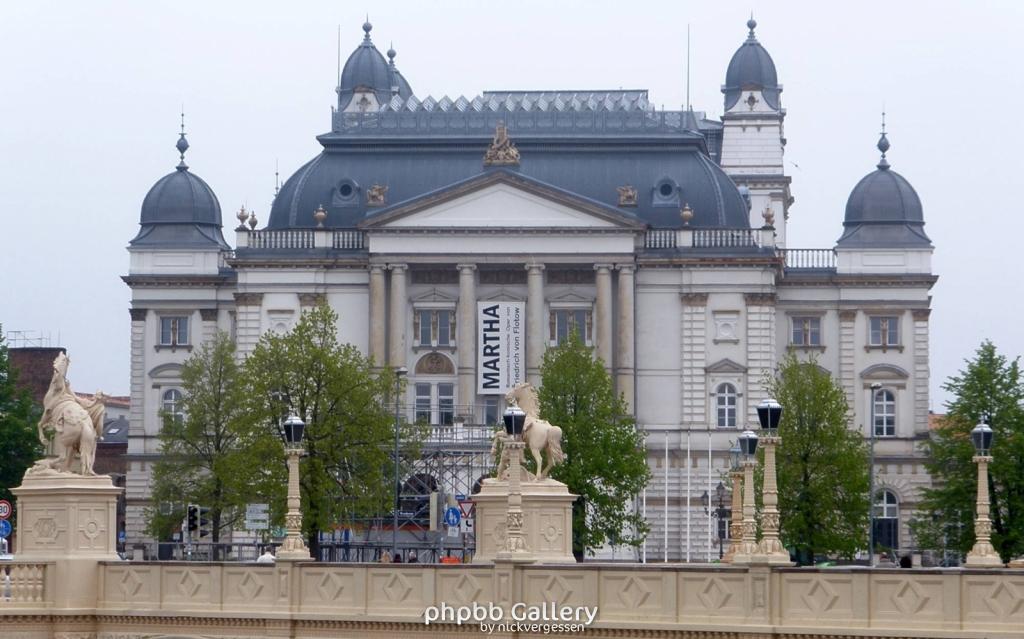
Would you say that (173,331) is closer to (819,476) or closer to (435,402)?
(435,402)

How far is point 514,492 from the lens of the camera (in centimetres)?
5231

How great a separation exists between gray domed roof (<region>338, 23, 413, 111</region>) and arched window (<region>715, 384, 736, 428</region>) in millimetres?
31605

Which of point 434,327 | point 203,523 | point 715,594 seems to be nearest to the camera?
point 715,594

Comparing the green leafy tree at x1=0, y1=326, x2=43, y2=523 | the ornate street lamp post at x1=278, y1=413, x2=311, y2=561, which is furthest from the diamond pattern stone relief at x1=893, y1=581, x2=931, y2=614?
the green leafy tree at x1=0, y1=326, x2=43, y2=523

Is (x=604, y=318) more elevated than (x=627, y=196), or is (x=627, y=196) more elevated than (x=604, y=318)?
(x=627, y=196)

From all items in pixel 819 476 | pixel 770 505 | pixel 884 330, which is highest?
pixel 884 330

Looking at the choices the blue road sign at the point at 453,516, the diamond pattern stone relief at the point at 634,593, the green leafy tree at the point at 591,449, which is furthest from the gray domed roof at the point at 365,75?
the diamond pattern stone relief at the point at 634,593

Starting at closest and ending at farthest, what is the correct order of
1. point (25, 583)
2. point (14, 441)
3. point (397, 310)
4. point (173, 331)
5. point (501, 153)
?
point (25, 583) → point (14, 441) → point (501, 153) → point (397, 310) → point (173, 331)

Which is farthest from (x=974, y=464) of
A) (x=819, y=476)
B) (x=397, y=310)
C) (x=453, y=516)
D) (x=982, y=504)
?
(x=982, y=504)

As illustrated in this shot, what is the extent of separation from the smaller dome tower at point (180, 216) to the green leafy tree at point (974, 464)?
45.6 m

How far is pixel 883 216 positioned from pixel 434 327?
2199 cm

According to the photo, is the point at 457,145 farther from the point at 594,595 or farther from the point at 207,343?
the point at 594,595

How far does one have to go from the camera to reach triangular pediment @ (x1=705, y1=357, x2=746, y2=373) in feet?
443

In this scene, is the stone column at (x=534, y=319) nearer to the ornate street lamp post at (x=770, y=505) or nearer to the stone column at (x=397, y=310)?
the stone column at (x=397, y=310)
